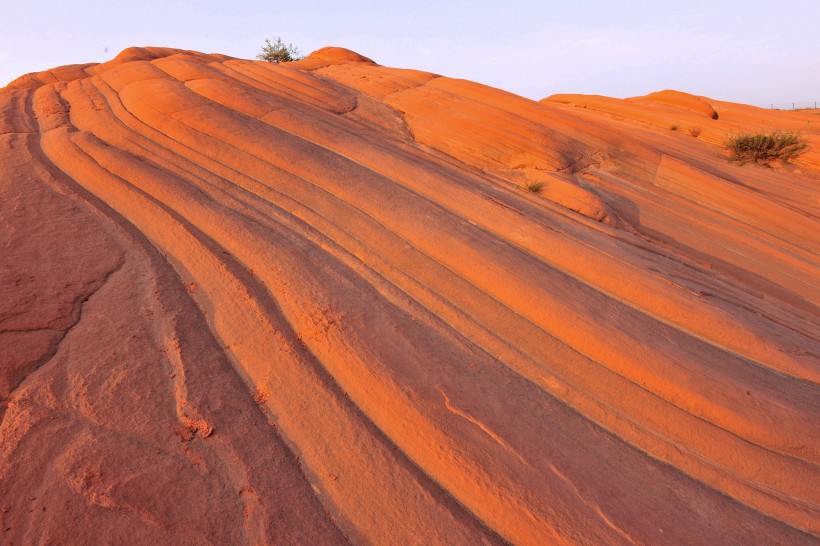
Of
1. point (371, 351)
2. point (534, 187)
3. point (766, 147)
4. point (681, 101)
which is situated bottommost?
point (371, 351)

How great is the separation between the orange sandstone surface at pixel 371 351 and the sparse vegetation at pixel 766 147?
5.39 metres

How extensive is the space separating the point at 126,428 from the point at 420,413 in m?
1.90

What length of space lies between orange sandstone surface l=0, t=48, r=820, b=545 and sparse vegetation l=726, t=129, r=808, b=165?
539 cm

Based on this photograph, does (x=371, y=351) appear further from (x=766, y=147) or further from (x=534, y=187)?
(x=766, y=147)

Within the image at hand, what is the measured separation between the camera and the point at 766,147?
12336 mm

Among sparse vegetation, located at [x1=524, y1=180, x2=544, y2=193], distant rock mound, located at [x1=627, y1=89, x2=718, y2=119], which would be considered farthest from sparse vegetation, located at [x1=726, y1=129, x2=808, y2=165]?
sparse vegetation, located at [x1=524, y1=180, x2=544, y2=193]

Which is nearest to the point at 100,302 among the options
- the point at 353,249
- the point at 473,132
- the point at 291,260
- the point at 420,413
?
the point at 291,260

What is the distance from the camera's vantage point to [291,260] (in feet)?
15.7

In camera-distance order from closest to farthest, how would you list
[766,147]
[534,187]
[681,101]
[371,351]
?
[371,351] → [534,187] → [766,147] → [681,101]

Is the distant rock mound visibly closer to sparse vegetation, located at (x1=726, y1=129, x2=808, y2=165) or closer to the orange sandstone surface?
sparse vegetation, located at (x1=726, y1=129, x2=808, y2=165)

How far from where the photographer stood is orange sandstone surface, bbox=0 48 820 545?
2.83 m

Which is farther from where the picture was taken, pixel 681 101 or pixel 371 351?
pixel 681 101

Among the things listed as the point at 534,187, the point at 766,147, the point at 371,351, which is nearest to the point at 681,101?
the point at 766,147

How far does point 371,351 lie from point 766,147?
1335 centimetres
